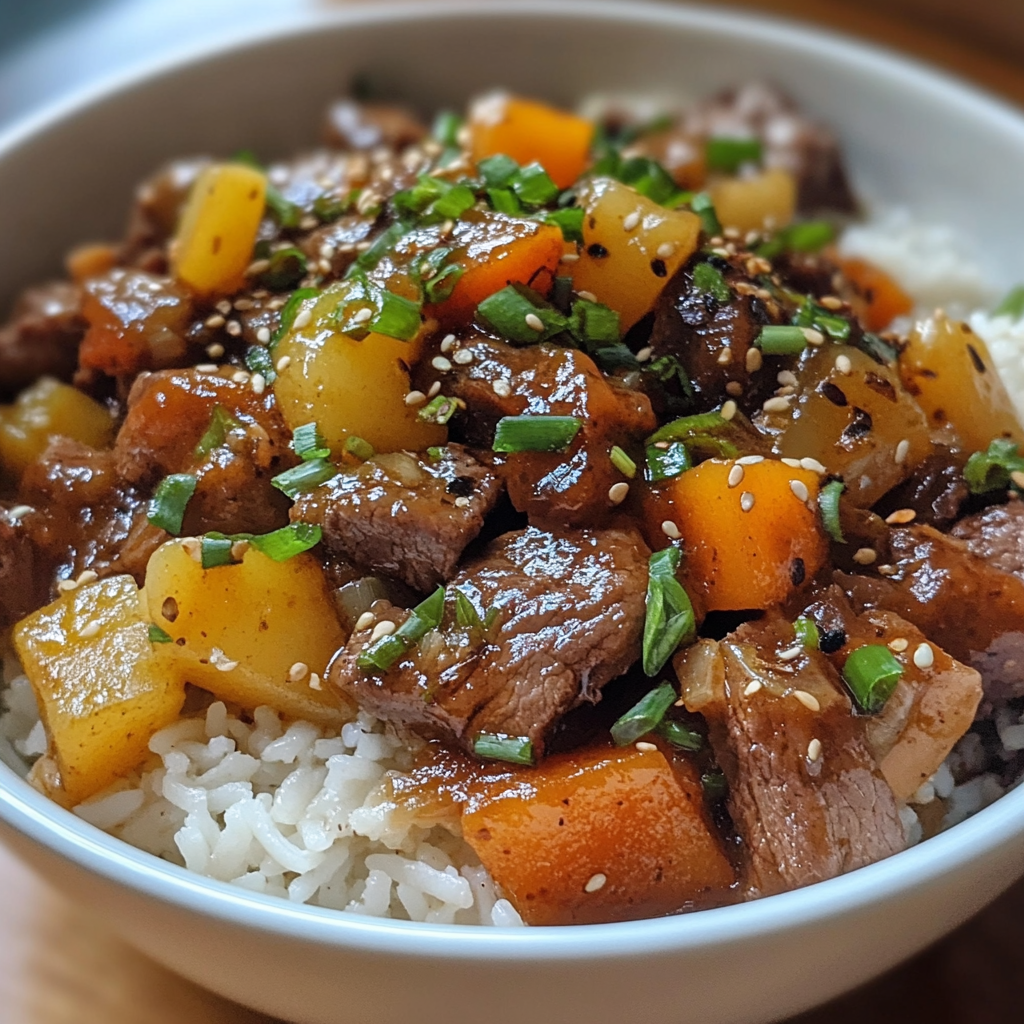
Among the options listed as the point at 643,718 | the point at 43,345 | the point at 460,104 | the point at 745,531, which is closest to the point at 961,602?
the point at 745,531

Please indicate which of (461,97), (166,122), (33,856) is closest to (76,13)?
(166,122)

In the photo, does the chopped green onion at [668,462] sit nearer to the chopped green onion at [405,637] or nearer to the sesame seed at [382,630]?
the chopped green onion at [405,637]

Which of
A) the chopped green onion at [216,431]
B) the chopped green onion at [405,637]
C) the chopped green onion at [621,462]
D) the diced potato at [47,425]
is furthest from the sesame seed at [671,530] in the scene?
the diced potato at [47,425]

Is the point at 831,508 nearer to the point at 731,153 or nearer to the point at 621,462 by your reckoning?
the point at 621,462

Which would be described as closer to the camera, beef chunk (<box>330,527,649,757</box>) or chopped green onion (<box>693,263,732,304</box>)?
beef chunk (<box>330,527,649,757</box>)

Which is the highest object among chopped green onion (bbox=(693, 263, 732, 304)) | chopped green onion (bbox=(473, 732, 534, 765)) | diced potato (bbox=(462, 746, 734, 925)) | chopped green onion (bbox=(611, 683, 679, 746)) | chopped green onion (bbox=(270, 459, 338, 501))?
chopped green onion (bbox=(693, 263, 732, 304))

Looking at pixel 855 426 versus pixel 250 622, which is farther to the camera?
pixel 855 426

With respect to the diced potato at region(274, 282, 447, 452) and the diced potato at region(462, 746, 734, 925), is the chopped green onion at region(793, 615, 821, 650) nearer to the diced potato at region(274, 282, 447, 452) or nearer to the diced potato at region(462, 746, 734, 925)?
the diced potato at region(462, 746, 734, 925)

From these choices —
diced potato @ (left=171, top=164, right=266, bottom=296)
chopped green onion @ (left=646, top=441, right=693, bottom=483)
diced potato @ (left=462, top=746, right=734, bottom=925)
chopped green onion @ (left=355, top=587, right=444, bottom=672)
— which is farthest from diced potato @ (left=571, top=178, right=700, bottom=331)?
diced potato @ (left=462, top=746, right=734, bottom=925)
